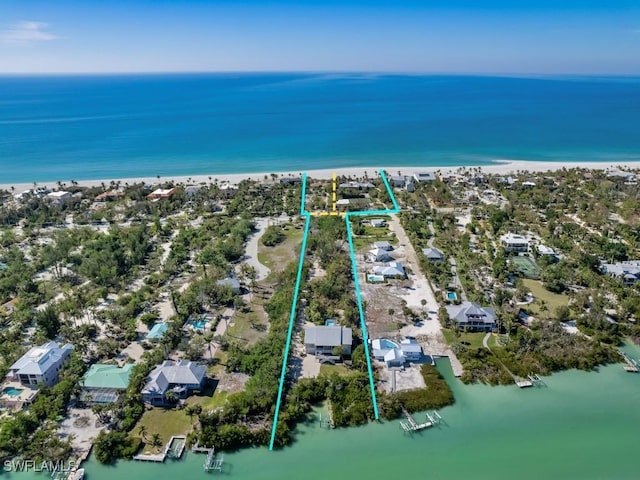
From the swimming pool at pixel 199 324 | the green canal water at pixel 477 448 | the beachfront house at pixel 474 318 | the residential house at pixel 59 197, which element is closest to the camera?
the green canal water at pixel 477 448

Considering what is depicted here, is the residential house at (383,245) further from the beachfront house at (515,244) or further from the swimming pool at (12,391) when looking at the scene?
the swimming pool at (12,391)

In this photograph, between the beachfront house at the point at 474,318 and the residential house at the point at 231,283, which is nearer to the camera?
the beachfront house at the point at 474,318

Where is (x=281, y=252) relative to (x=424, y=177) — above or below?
below

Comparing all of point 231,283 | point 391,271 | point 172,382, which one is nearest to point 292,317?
point 231,283

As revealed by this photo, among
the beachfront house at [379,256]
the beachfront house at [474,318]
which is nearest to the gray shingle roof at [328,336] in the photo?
the beachfront house at [474,318]

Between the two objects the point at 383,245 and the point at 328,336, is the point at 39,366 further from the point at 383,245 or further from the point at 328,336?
the point at 383,245

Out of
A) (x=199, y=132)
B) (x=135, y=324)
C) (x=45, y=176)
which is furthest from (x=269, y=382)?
(x=199, y=132)
